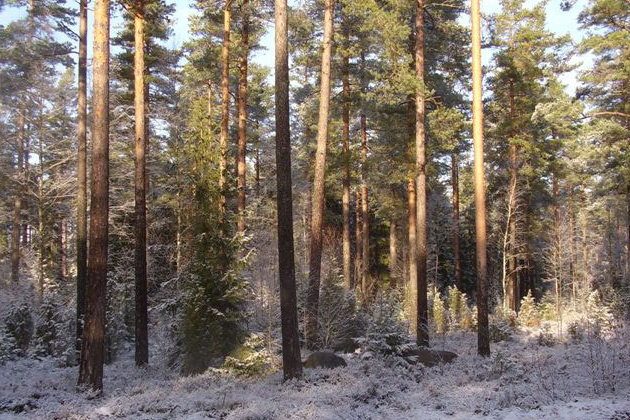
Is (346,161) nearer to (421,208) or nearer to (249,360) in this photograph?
(421,208)

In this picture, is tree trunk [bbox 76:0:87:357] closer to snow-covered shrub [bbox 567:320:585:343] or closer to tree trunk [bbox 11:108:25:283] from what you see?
tree trunk [bbox 11:108:25:283]

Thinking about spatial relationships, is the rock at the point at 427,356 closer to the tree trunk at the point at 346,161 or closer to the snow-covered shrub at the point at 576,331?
the snow-covered shrub at the point at 576,331

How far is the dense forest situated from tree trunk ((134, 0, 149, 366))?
0.06m

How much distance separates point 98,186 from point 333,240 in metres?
17.7

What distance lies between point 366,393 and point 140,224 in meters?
8.22

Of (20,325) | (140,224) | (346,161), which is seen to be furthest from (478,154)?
(20,325)

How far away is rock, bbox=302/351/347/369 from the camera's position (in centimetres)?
1105

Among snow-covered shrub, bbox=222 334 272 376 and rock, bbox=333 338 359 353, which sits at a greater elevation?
snow-covered shrub, bbox=222 334 272 376

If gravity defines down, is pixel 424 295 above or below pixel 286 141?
below

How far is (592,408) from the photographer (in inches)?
276

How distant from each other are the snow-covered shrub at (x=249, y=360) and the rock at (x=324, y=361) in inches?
40.0

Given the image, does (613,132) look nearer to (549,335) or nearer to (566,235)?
(549,335)

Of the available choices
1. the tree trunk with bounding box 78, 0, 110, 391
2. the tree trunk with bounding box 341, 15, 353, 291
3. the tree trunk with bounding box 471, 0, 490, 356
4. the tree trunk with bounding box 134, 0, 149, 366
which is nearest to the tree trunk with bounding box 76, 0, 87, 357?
the tree trunk with bounding box 134, 0, 149, 366

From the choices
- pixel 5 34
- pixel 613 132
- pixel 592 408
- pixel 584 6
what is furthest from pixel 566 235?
pixel 5 34
